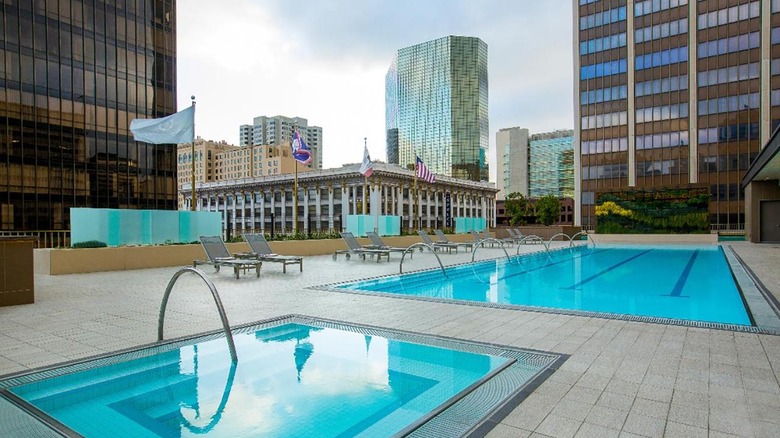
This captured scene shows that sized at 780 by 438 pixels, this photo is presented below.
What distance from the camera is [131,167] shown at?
43.7m

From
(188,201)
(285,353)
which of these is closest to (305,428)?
(285,353)

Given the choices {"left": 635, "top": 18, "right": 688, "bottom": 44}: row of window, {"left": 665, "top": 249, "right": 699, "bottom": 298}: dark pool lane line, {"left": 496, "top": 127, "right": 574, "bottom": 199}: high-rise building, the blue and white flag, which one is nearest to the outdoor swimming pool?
{"left": 665, "top": 249, "right": 699, "bottom": 298}: dark pool lane line

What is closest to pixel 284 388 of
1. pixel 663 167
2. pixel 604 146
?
pixel 663 167

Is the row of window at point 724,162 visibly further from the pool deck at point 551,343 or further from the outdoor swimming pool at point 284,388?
the outdoor swimming pool at point 284,388

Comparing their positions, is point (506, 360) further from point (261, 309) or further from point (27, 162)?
point (27, 162)

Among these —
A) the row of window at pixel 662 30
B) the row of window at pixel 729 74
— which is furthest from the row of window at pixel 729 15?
the row of window at pixel 729 74

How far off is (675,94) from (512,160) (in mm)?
81136

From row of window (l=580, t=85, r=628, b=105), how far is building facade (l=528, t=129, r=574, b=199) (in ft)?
217

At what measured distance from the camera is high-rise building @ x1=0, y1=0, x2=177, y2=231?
36625 millimetres

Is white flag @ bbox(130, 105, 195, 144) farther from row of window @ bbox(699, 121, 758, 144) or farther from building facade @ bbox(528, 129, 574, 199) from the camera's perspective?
building facade @ bbox(528, 129, 574, 199)

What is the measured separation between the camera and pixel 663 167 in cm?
5797

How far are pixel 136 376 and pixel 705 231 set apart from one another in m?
35.9

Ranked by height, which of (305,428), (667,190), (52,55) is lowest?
(305,428)

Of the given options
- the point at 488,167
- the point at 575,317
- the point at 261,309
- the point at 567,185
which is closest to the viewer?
the point at 575,317
